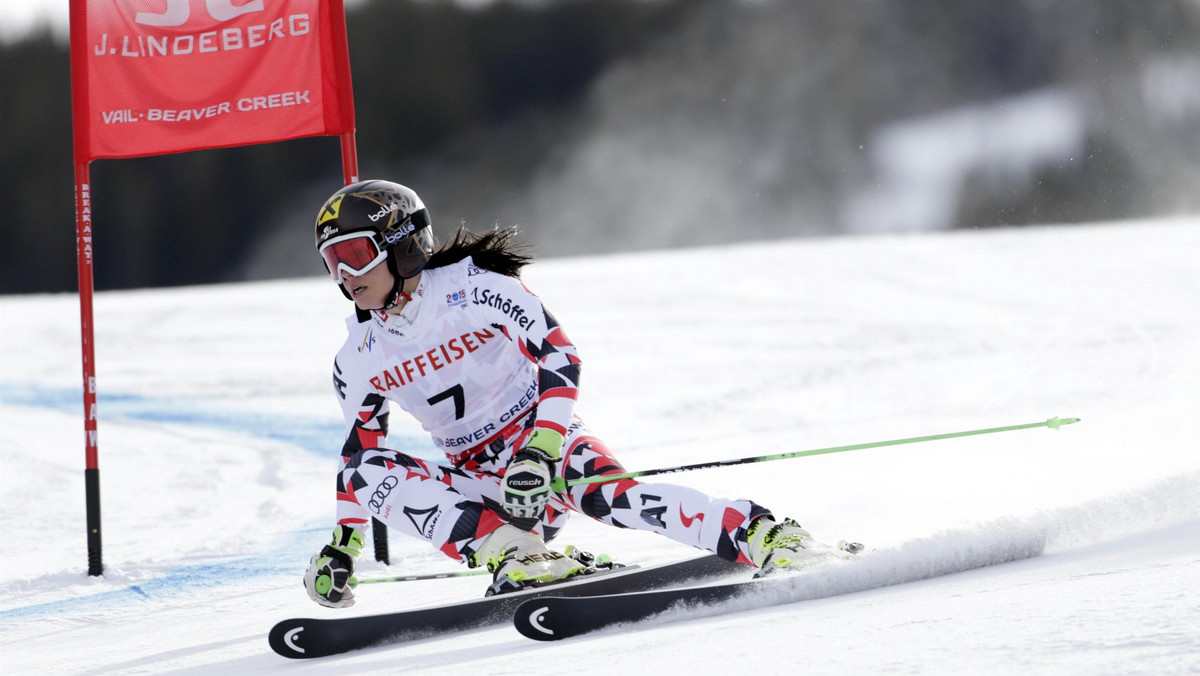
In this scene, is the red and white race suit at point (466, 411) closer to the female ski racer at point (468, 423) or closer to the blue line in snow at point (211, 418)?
the female ski racer at point (468, 423)

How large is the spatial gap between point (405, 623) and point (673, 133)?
22104 millimetres

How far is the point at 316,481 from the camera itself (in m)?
5.72

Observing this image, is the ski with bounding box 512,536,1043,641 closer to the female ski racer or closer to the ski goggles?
the female ski racer

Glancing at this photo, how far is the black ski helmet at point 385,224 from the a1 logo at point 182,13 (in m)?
1.61

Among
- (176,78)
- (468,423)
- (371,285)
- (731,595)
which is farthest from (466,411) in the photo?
(176,78)

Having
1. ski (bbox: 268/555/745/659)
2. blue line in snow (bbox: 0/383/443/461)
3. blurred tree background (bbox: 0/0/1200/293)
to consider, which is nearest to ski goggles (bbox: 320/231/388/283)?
ski (bbox: 268/555/745/659)

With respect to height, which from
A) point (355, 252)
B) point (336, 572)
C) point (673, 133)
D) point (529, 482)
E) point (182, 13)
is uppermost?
point (673, 133)

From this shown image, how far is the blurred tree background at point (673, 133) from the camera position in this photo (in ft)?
67.5

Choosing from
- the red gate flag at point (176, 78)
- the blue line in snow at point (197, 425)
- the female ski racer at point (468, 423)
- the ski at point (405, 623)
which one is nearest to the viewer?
the ski at point (405, 623)

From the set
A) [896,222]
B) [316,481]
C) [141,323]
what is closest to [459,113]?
[896,222]

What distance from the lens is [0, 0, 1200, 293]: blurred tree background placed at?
2058cm

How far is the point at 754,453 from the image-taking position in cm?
557

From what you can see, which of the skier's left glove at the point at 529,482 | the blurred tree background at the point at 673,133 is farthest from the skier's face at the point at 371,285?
the blurred tree background at the point at 673,133

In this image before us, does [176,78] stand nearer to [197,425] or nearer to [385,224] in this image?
[385,224]
